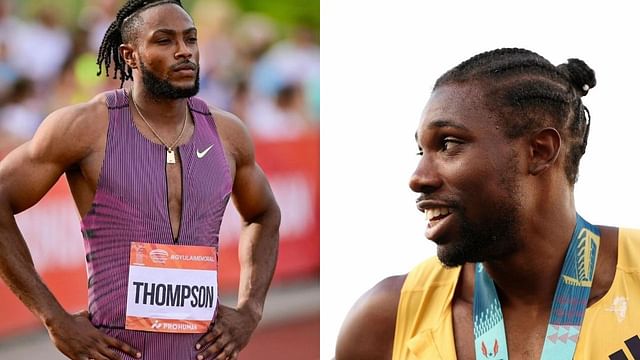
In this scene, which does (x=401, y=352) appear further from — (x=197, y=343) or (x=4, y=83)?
(x=4, y=83)

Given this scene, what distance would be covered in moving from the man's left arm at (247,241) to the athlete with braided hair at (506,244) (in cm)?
168

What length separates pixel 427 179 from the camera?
2195 mm

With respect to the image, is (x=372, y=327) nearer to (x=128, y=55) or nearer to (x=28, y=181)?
(x=28, y=181)

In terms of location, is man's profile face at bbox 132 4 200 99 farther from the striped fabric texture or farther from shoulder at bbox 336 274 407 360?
shoulder at bbox 336 274 407 360

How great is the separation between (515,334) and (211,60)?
4.86 m

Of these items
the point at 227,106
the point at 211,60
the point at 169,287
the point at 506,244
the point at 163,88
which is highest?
the point at 211,60

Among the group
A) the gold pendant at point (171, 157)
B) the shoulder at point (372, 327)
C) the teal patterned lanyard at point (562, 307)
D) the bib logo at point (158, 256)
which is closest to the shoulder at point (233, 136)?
the gold pendant at point (171, 157)

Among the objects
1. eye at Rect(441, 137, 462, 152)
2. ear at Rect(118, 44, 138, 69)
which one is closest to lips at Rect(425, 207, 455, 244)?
eye at Rect(441, 137, 462, 152)

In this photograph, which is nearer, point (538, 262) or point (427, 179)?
point (427, 179)

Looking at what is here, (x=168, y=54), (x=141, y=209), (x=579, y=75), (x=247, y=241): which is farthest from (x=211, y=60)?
(x=579, y=75)

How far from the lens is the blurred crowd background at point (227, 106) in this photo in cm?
607

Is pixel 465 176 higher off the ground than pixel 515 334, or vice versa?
pixel 465 176

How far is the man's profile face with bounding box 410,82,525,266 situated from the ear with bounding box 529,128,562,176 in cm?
4

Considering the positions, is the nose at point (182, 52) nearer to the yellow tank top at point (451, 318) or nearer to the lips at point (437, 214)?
the yellow tank top at point (451, 318)
